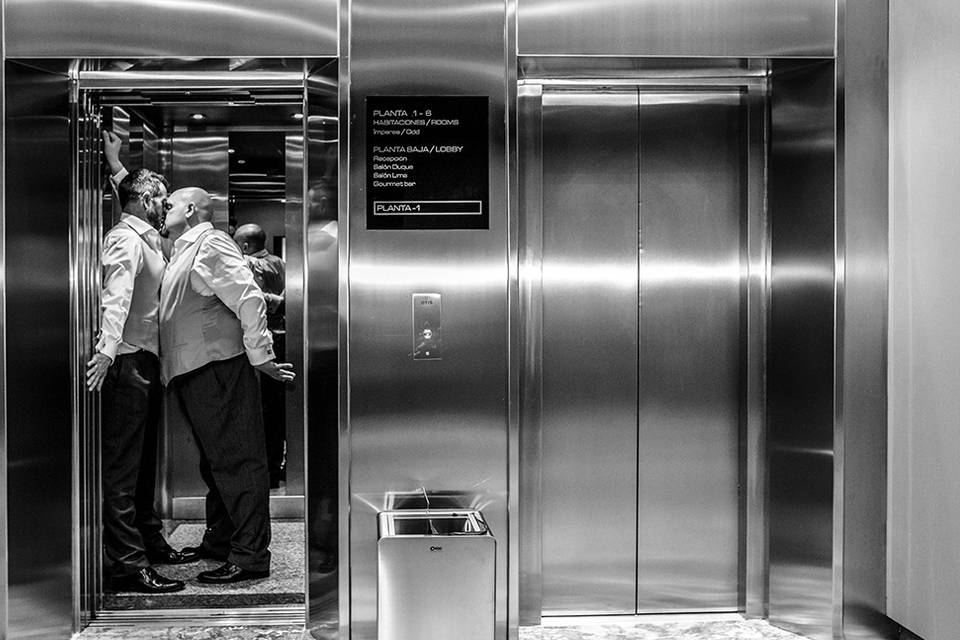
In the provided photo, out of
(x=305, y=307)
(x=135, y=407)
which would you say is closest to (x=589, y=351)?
(x=305, y=307)

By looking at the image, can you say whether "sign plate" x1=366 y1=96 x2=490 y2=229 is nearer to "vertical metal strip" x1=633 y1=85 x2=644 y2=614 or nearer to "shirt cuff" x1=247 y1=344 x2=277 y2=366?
"shirt cuff" x1=247 y1=344 x2=277 y2=366

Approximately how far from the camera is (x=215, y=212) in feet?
12.6

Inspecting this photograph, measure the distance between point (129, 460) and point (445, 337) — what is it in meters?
1.50

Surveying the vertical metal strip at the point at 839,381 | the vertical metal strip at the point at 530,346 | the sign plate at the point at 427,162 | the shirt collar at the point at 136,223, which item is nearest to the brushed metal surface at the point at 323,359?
the sign plate at the point at 427,162

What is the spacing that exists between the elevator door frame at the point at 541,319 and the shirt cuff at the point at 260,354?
1112 millimetres

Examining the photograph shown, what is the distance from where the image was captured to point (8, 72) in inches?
137

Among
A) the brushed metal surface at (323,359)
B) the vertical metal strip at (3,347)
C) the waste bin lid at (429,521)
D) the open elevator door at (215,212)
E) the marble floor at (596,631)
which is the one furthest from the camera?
the open elevator door at (215,212)

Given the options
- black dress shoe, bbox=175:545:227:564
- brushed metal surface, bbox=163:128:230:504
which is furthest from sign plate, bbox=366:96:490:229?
black dress shoe, bbox=175:545:227:564

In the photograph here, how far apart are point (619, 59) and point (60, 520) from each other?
2.99 meters

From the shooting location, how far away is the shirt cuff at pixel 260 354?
12.6 feet

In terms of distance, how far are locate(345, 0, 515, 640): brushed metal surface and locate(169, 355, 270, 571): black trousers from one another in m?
0.55

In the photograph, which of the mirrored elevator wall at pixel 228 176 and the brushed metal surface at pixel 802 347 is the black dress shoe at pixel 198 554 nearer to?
the mirrored elevator wall at pixel 228 176

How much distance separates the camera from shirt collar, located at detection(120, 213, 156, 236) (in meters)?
3.84

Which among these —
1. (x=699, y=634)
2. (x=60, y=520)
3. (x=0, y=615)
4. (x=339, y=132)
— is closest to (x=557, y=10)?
(x=339, y=132)
